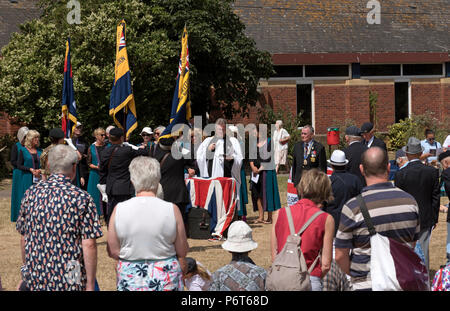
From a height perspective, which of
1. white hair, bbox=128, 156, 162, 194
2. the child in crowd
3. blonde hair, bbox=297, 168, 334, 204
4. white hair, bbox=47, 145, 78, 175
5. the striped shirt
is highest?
white hair, bbox=47, 145, 78, 175

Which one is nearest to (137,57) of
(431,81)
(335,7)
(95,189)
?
(95,189)

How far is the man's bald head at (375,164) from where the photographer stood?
16.5 ft

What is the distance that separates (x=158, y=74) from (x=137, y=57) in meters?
1.14

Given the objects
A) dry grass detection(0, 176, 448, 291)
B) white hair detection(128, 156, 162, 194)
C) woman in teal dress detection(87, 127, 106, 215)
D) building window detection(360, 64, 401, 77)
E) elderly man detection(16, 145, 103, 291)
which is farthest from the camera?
building window detection(360, 64, 401, 77)

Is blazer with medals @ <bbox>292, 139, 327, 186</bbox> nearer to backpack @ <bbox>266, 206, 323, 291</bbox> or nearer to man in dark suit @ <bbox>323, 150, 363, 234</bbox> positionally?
man in dark suit @ <bbox>323, 150, 363, 234</bbox>

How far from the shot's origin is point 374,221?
485 cm

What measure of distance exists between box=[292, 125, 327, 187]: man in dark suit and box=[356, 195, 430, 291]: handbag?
5.83 metres

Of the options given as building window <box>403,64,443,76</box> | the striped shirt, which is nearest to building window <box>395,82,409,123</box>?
building window <box>403,64,443,76</box>

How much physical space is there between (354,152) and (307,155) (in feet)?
5.10

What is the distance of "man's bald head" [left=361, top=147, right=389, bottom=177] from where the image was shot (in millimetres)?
5027

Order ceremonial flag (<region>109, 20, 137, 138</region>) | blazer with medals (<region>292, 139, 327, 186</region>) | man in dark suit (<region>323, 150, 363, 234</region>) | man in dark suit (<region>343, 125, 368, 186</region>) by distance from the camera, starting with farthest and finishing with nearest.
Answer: ceremonial flag (<region>109, 20, 137, 138</region>)
blazer with medals (<region>292, 139, 327, 186</region>)
man in dark suit (<region>343, 125, 368, 186</region>)
man in dark suit (<region>323, 150, 363, 234</region>)

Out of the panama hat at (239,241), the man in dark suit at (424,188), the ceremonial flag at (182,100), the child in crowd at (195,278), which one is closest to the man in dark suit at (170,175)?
the ceremonial flag at (182,100)

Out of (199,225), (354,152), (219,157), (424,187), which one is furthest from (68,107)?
(424,187)

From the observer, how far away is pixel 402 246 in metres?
4.61
